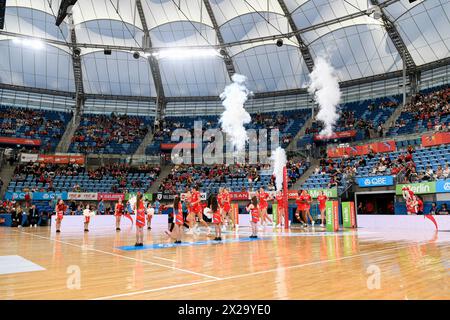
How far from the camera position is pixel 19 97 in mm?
44281

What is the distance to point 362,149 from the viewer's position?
106 ft

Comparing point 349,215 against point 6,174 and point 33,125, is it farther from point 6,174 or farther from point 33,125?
point 33,125

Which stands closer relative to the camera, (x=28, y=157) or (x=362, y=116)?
(x=28, y=157)

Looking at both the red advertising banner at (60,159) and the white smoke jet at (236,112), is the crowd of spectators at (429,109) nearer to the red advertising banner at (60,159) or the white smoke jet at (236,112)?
the white smoke jet at (236,112)

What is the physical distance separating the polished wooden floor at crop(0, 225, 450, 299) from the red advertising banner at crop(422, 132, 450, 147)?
1969 centimetres

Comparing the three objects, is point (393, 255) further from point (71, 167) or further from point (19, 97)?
point (19, 97)

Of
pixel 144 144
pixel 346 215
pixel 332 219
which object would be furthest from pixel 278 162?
pixel 332 219

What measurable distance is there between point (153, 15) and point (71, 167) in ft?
57.6

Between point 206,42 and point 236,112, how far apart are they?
11213 mm

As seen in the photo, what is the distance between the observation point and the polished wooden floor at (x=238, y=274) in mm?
5445

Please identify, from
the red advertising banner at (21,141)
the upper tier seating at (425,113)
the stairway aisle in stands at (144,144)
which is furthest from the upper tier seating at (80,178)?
the upper tier seating at (425,113)

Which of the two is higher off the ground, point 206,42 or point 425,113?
point 206,42

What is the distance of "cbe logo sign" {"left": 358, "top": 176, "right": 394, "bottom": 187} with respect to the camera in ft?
83.6

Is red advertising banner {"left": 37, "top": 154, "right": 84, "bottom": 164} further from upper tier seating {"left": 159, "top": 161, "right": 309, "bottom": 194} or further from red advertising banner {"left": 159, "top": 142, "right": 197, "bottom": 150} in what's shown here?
upper tier seating {"left": 159, "top": 161, "right": 309, "bottom": 194}
